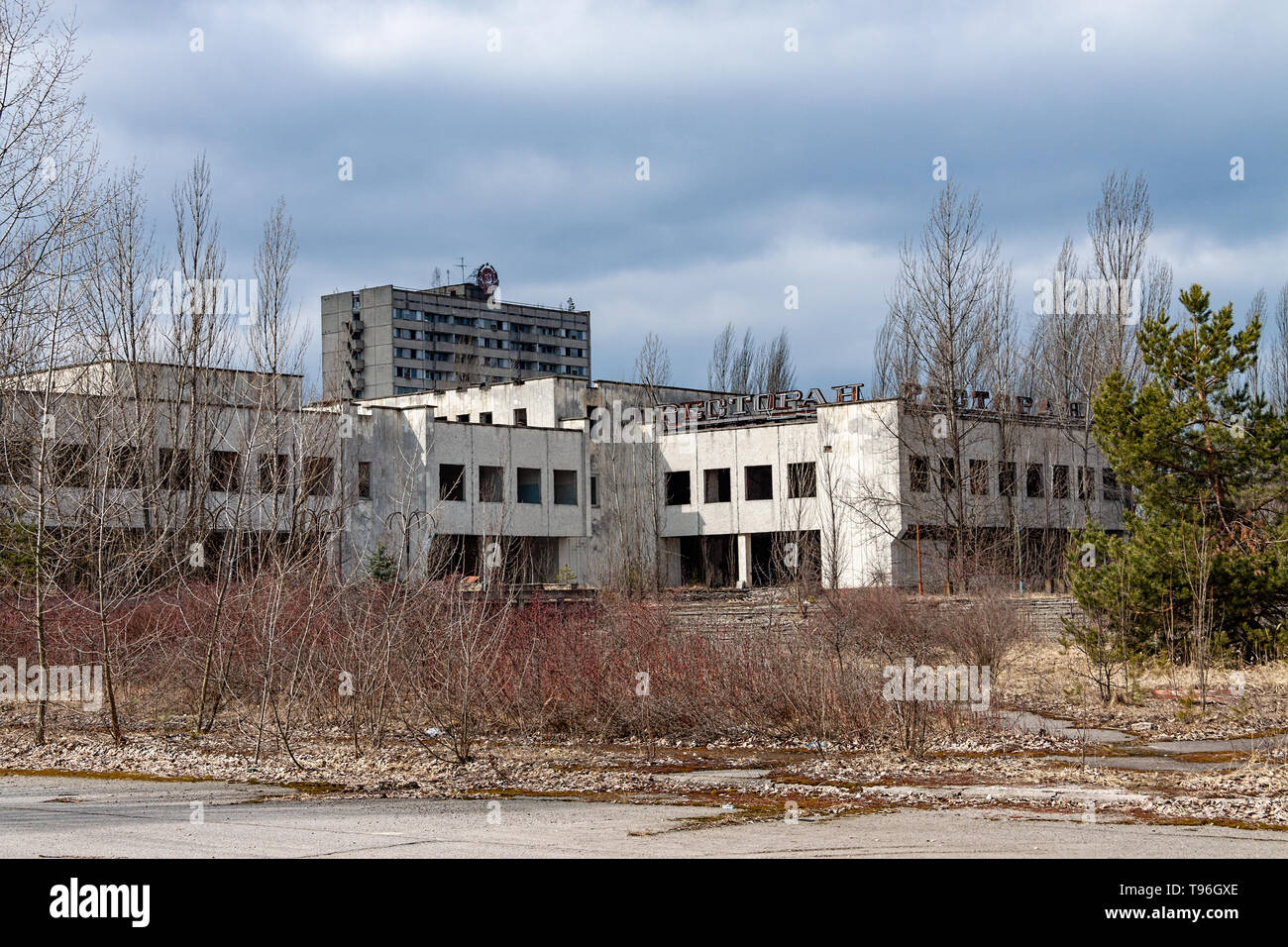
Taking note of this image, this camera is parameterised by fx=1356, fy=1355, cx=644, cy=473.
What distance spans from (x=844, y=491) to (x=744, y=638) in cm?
3817

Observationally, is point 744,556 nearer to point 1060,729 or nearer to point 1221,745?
point 1060,729

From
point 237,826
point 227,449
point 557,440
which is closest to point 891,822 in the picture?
point 237,826

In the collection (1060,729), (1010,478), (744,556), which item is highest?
(1010,478)

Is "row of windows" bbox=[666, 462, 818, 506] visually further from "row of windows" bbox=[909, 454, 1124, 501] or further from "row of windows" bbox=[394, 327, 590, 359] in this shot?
"row of windows" bbox=[394, 327, 590, 359]

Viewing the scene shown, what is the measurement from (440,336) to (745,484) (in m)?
85.4

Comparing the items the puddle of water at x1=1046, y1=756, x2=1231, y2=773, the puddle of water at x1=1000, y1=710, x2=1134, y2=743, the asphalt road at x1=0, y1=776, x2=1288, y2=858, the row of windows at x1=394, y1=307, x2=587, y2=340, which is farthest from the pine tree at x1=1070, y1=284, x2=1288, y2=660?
the row of windows at x1=394, y1=307, x2=587, y2=340

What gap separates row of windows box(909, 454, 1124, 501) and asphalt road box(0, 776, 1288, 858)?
43.0 meters

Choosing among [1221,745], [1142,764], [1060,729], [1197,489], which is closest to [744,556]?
[1197,489]

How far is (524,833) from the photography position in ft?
32.4

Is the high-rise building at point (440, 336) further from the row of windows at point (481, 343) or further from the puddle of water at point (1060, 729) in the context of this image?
the puddle of water at point (1060, 729)

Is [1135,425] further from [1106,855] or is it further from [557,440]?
[557,440]

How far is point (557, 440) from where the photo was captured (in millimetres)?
60719

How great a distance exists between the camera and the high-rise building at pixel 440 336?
5271 inches

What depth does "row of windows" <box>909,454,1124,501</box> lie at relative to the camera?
54531mm
